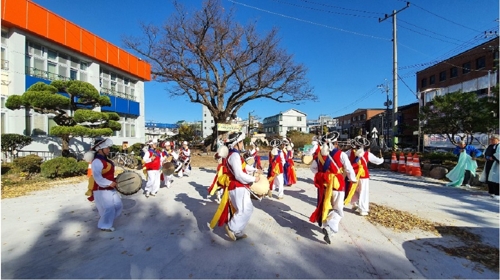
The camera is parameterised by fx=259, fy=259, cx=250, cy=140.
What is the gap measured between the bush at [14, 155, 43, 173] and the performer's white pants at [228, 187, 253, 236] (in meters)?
10.2

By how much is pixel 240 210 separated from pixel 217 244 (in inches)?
24.1

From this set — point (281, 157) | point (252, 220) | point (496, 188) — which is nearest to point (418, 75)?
point (496, 188)

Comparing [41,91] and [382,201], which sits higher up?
[41,91]

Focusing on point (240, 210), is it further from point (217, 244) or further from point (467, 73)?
point (467, 73)

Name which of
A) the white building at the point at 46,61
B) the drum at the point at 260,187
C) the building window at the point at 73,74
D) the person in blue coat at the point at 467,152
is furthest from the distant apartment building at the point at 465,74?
the building window at the point at 73,74

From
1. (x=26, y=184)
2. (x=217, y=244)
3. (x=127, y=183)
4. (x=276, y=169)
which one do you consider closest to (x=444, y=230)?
(x=276, y=169)

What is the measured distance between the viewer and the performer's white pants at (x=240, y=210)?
4.03 meters

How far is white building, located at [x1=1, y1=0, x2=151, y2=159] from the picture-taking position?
1214cm

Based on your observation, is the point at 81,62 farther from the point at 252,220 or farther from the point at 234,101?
the point at 252,220

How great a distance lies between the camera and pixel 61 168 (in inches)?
403

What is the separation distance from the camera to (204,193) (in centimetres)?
792

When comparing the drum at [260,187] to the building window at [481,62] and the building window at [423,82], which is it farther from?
the building window at [423,82]

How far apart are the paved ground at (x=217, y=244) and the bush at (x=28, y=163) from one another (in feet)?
13.8

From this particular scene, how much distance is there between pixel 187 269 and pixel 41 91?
11.2m
